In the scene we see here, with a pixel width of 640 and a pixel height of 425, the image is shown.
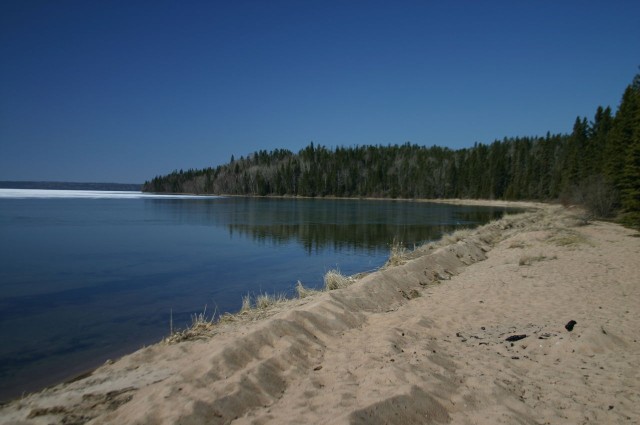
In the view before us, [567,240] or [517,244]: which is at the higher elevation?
[567,240]

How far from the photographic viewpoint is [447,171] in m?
124

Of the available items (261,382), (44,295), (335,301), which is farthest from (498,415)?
(44,295)

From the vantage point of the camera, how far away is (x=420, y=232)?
3328 centimetres

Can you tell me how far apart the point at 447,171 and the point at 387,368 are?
125325 millimetres

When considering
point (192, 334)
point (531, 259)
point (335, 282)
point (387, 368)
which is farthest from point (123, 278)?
point (531, 259)

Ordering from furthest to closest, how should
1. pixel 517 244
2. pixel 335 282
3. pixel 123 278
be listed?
pixel 517 244 < pixel 123 278 < pixel 335 282

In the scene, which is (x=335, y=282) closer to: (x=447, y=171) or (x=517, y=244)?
(x=517, y=244)

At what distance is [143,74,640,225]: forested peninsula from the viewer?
4622 cm

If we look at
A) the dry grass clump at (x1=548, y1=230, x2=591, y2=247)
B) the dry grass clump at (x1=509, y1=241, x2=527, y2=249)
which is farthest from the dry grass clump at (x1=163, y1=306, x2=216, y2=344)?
the dry grass clump at (x1=548, y1=230, x2=591, y2=247)

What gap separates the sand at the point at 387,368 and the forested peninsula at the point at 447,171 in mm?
29384

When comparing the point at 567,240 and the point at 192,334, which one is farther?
the point at 567,240

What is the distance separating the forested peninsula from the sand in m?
29.4

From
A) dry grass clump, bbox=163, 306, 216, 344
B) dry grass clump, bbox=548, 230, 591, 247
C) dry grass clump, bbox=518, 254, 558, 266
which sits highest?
dry grass clump, bbox=548, 230, 591, 247

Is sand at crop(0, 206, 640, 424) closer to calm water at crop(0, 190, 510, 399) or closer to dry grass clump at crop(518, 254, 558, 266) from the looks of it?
calm water at crop(0, 190, 510, 399)
